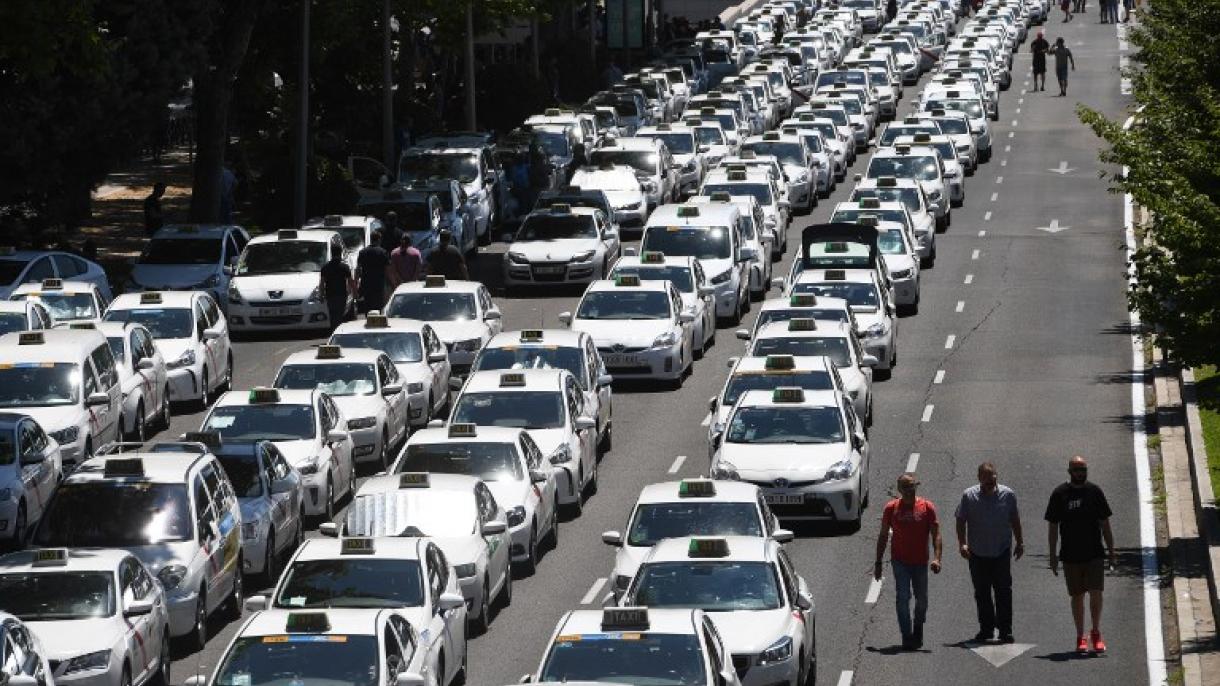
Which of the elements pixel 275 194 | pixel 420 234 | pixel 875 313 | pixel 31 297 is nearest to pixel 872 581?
pixel 875 313

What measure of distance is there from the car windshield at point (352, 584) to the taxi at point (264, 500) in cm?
431

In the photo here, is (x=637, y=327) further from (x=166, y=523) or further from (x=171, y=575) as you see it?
(x=171, y=575)

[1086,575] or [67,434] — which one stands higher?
[1086,575]

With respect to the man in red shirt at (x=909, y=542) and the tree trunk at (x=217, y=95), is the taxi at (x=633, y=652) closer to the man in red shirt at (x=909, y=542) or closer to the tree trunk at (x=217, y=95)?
the man in red shirt at (x=909, y=542)

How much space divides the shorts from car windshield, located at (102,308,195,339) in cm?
1641

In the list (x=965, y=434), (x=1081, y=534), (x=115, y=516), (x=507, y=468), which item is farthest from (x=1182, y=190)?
(x=115, y=516)

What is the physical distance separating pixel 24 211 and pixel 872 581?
27705mm

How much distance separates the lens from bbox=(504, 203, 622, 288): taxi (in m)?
45.8

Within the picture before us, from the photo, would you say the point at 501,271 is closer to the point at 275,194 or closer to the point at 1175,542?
the point at 275,194

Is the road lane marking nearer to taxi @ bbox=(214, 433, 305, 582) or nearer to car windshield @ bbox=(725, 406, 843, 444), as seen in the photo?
taxi @ bbox=(214, 433, 305, 582)

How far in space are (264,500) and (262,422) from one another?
3.15 metres

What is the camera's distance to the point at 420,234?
46.8 meters

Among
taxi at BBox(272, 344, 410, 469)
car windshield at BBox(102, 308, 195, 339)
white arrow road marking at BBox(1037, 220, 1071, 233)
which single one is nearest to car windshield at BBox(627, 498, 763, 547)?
taxi at BBox(272, 344, 410, 469)

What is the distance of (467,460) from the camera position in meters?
27.0
